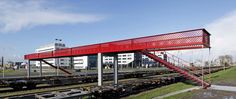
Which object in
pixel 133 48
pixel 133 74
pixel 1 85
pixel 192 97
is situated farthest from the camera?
pixel 133 74

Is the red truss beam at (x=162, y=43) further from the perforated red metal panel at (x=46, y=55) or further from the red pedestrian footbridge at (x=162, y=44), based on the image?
the perforated red metal panel at (x=46, y=55)

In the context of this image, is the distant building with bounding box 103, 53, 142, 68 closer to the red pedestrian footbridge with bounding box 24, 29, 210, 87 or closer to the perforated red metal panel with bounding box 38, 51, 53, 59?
the perforated red metal panel with bounding box 38, 51, 53, 59

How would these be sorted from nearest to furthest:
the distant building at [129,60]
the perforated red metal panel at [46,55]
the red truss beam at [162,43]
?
the red truss beam at [162,43], the perforated red metal panel at [46,55], the distant building at [129,60]

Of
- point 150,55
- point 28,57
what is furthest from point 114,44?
point 28,57

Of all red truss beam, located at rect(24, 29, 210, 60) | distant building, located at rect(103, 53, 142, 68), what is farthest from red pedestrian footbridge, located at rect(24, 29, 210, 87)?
distant building, located at rect(103, 53, 142, 68)

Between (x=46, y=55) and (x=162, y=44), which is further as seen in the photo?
(x=46, y=55)

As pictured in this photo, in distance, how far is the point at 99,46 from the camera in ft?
96.9

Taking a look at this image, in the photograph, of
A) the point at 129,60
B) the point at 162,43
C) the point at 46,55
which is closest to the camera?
the point at 162,43

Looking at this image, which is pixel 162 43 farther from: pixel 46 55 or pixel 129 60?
pixel 129 60

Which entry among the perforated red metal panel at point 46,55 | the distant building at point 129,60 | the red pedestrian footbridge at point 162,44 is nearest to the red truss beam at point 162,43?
the red pedestrian footbridge at point 162,44

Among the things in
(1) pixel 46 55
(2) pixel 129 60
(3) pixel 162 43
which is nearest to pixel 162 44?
(3) pixel 162 43

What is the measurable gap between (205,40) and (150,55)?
6874mm

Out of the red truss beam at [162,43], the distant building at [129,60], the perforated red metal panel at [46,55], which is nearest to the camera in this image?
the red truss beam at [162,43]

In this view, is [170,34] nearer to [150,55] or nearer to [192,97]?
[150,55]
